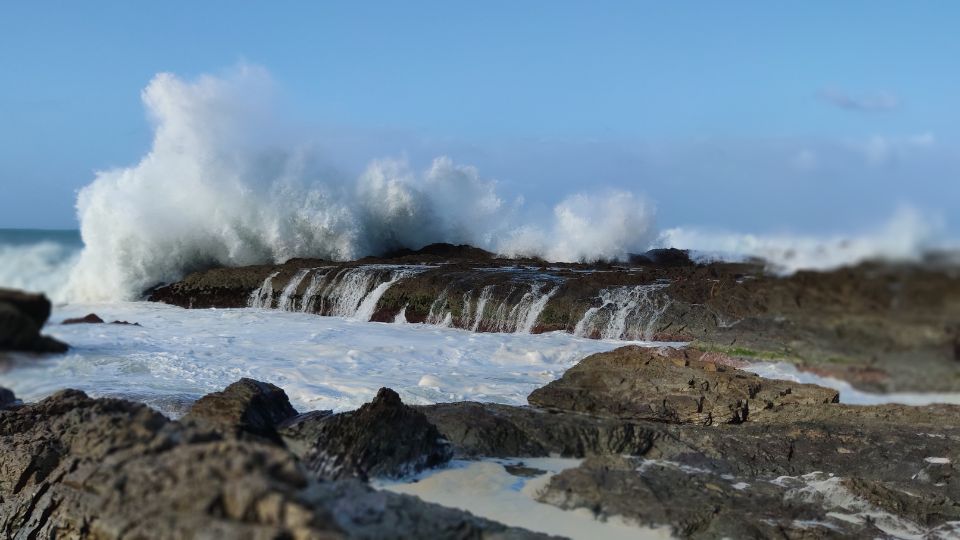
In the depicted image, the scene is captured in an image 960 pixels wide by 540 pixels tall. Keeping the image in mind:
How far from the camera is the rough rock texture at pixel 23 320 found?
193 cm

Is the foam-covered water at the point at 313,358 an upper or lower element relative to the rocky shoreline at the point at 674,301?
lower

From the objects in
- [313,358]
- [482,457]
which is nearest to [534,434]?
[482,457]

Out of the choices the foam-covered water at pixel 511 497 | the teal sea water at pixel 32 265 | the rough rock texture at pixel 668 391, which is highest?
the teal sea water at pixel 32 265

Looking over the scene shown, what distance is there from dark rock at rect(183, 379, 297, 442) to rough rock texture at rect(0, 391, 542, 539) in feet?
3.68

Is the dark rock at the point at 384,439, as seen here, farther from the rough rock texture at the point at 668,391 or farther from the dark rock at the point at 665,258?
the dark rock at the point at 665,258

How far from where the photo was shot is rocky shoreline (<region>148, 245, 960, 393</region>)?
8.27 feet

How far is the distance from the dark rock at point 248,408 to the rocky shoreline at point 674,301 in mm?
2522

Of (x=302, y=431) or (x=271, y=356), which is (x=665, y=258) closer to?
(x=271, y=356)

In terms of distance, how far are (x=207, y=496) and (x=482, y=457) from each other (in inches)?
137

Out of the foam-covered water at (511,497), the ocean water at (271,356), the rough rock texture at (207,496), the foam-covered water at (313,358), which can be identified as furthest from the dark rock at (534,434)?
the rough rock texture at (207,496)

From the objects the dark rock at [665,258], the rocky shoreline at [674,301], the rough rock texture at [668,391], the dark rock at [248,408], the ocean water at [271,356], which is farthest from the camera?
the dark rock at [665,258]

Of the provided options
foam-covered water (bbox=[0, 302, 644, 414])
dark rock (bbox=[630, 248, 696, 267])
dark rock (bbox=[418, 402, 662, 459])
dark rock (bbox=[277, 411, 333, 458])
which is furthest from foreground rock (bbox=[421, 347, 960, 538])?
dark rock (bbox=[630, 248, 696, 267])

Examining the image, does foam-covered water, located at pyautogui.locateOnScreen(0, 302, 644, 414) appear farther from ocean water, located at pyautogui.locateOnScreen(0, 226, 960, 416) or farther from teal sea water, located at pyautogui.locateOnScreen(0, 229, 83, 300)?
teal sea water, located at pyautogui.locateOnScreen(0, 229, 83, 300)

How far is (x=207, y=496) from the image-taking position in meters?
1.99
